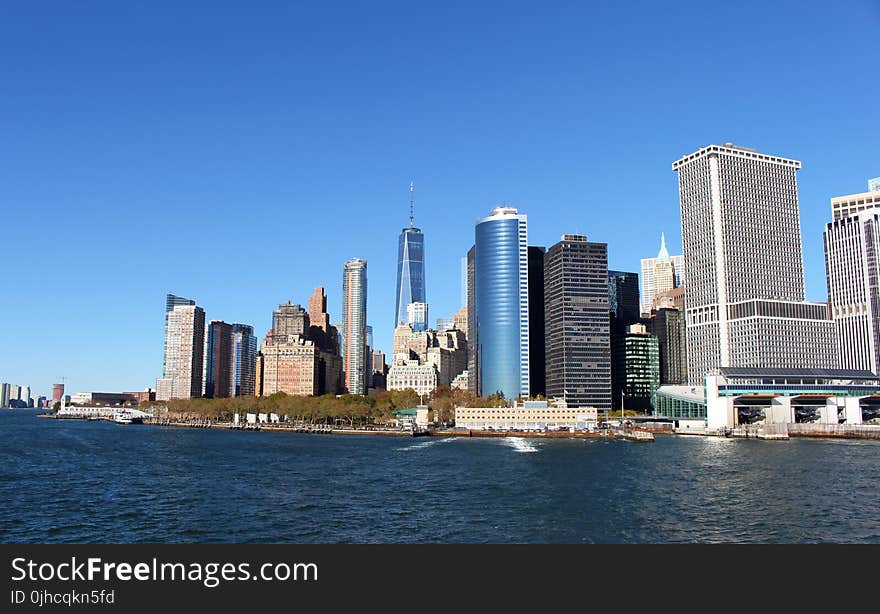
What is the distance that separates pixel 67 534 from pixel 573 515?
37.3 m

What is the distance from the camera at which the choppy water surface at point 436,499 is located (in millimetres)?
52156

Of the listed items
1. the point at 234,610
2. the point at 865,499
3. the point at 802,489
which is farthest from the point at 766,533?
the point at 234,610

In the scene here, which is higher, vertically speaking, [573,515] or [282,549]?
[282,549]

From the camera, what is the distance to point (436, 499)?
2719 inches

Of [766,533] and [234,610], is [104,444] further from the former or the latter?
Answer: [234,610]

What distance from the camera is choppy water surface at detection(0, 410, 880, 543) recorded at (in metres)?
52.2

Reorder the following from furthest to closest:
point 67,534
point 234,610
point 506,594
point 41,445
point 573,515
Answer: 1. point 41,445
2. point 573,515
3. point 67,534
4. point 506,594
5. point 234,610

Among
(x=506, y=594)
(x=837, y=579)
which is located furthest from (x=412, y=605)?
(x=837, y=579)

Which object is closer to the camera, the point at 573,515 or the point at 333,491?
the point at 573,515

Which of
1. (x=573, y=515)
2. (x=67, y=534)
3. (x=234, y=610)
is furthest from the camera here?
(x=573, y=515)

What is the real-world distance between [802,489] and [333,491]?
48.4 m

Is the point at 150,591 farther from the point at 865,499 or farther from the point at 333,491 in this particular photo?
the point at 865,499

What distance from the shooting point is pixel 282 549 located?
28.3 metres

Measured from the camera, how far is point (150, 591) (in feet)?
75.3
